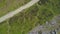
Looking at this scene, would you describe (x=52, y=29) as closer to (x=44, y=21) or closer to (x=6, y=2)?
(x=44, y=21)

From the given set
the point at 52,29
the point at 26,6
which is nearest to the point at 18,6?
the point at 26,6

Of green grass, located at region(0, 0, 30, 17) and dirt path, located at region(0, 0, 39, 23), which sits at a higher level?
green grass, located at region(0, 0, 30, 17)

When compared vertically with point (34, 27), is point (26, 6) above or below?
above

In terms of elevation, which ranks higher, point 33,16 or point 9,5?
point 9,5

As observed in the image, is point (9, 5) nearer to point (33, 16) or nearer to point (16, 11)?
point (16, 11)

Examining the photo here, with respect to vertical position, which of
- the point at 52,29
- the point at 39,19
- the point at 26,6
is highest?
the point at 26,6

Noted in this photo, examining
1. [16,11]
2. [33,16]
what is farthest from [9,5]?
[33,16]
